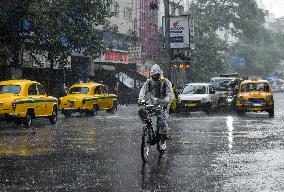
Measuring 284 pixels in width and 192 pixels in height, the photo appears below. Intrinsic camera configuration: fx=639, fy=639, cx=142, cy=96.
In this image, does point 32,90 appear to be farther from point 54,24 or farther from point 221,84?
point 221,84

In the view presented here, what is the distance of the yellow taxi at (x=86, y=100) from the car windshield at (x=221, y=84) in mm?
6971

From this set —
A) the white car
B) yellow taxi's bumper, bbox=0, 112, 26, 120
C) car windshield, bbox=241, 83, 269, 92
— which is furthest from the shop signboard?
yellow taxi's bumper, bbox=0, 112, 26, 120

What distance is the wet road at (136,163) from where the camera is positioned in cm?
926

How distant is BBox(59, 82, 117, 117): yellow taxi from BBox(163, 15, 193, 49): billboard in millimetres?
20668

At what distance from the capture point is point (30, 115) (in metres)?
23.6

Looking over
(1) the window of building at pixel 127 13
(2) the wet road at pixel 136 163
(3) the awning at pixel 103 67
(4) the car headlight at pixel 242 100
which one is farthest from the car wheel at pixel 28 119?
(1) the window of building at pixel 127 13

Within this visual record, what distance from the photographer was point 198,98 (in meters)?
32.9

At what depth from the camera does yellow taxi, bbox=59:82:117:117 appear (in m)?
31.4

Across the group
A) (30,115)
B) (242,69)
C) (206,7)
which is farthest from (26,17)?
(242,69)

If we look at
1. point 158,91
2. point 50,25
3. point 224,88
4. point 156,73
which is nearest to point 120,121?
point 50,25

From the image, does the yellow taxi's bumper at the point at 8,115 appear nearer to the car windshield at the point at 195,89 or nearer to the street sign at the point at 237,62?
the car windshield at the point at 195,89

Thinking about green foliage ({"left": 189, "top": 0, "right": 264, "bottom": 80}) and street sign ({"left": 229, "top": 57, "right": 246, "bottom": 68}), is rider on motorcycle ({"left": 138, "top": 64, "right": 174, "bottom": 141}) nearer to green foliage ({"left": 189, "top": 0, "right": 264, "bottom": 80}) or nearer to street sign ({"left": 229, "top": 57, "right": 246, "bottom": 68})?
green foliage ({"left": 189, "top": 0, "right": 264, "bottom": 80})

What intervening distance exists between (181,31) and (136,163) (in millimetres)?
43141

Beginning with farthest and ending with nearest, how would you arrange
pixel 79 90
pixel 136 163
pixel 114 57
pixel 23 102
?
pixel 114 57 < pixel 79 90 < pixel 23 102 < pixel 136 163
